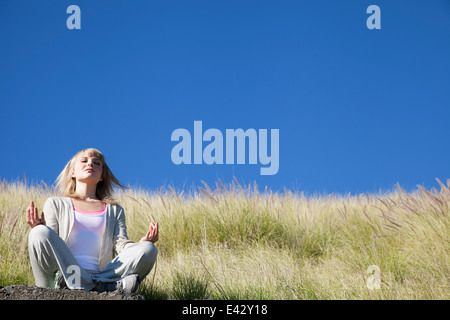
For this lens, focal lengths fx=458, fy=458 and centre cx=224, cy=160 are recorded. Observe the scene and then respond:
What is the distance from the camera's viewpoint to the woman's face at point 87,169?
3789 millimetres

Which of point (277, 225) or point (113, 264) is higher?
point (277, 225)

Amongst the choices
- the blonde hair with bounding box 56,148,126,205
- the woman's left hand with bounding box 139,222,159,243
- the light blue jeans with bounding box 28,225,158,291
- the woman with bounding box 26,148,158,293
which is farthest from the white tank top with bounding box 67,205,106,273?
the woman's left hand with bounding box 139,222,159,243

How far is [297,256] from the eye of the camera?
532cm

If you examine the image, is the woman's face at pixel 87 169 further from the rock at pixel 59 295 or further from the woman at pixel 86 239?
the rock at pixel 59 295

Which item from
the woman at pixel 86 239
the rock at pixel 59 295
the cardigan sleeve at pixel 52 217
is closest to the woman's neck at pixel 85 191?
the woman at pixel 86 239

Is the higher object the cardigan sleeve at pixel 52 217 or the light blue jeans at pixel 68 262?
the cardigan sleeve at pixel 52 217

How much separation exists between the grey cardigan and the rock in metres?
0.42

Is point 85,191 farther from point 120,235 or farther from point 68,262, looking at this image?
point 68,262

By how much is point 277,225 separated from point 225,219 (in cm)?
68

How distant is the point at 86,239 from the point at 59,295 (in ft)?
1.74

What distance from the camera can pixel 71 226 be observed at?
361cm

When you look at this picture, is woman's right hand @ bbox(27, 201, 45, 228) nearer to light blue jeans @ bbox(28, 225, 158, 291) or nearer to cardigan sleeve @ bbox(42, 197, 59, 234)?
light blue jeans @ bbox(28, 225, 158, 291)
